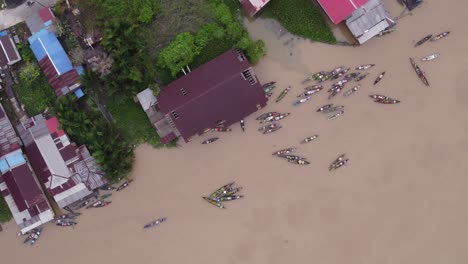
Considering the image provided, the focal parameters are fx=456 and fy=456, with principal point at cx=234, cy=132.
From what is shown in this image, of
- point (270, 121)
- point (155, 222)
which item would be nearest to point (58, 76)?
point (155, 222)

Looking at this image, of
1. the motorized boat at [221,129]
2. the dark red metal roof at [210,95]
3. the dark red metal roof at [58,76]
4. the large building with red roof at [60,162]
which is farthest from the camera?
the motorized boat at [221,129]

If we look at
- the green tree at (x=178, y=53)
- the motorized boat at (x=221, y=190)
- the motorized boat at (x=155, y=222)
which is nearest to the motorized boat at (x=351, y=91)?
the motorized boat at (x=221, y=190)

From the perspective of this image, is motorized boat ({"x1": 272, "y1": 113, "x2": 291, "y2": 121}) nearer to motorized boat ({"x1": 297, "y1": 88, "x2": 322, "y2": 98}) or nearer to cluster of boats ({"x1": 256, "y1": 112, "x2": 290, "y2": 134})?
cluster of boats ({"x1": 256, "y1": 112, "x2": 290, "y2": 134})

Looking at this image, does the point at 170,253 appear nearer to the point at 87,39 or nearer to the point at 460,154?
the point at 87,39

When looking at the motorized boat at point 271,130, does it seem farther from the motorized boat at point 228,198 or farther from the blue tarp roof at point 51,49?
the blue tarp roof at point 51,49

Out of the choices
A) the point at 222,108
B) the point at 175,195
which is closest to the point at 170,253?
the point at 175,195

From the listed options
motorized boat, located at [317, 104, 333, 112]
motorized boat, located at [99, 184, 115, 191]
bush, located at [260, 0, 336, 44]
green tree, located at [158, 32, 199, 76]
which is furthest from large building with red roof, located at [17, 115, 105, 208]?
bush, located at [260, 0, 336, 44]
